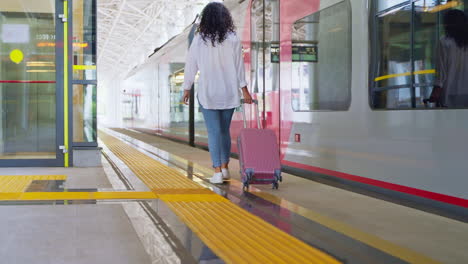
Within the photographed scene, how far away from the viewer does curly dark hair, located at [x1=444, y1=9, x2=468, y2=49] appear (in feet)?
12.9

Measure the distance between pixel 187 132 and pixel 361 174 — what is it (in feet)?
25.6

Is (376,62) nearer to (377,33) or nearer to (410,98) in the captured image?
(377,33)

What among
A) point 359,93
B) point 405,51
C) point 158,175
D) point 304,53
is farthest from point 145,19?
point 405,51

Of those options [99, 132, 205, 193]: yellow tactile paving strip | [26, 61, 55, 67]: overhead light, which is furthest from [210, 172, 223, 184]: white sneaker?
[26, 61, 55, 67]: overhead light

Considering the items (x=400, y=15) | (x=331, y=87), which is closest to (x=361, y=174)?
(x=331, y=87)

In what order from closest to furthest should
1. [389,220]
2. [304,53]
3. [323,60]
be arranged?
[389,220]
[323,60]
[304,53]

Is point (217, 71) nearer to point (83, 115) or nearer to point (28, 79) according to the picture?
point (83, 115)

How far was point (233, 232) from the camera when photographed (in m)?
3.30

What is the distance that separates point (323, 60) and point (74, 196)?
2.94m

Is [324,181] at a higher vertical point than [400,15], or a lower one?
lower

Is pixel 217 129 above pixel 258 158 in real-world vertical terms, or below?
above

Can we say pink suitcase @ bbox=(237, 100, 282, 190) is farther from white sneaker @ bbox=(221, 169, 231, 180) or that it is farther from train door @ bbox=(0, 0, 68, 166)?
train door @ bbox=(0, 0, 68, 166)

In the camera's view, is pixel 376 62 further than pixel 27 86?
No

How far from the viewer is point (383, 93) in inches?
191
